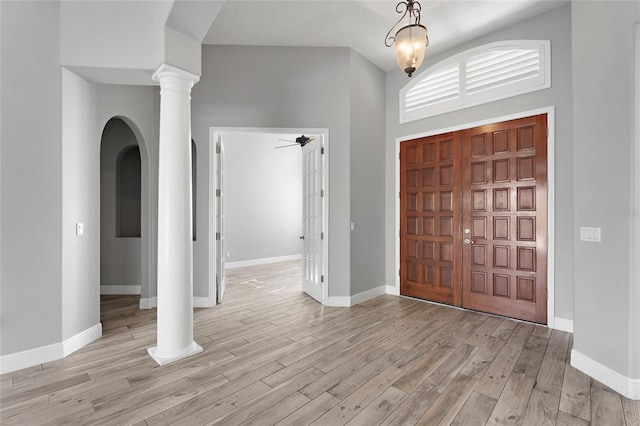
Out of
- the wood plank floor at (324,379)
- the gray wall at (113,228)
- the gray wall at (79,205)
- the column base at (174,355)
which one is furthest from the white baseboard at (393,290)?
the gray wall at (113,228)

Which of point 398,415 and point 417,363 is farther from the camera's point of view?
point 417,363

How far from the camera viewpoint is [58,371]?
250 cm

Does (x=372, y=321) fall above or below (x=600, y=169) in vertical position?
below

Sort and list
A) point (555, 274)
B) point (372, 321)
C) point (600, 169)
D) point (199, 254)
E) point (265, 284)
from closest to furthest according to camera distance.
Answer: point (600, 169) → point (555, 274) → point (372, 321) → point (199, 254) → point (265, 284)

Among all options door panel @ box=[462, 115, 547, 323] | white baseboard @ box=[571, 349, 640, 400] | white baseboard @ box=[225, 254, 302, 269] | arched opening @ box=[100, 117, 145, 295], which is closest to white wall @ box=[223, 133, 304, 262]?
white baseboard @ box=[225, 254, 302, 269]

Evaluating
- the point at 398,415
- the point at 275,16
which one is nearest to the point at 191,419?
the point at 398,415

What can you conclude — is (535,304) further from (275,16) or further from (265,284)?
(275,16)

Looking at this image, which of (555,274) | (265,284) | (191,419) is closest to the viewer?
(191,419)

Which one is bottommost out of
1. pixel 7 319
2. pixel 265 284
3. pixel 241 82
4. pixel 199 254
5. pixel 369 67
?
pixel 265 284

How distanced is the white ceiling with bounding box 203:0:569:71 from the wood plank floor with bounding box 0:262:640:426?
361 cm

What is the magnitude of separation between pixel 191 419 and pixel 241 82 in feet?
12.7

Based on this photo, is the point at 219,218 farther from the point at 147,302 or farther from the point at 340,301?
the point at 340,301

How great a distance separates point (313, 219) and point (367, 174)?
107 centimetres

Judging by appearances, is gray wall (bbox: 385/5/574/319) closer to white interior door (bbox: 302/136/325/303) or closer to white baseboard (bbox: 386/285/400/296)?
white baseboard (bbox: 386/285/400/296)
